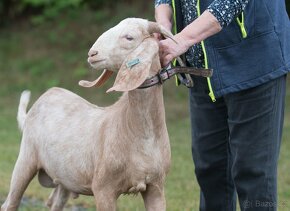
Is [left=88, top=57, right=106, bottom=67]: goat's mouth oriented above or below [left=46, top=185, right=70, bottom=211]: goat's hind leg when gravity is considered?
above

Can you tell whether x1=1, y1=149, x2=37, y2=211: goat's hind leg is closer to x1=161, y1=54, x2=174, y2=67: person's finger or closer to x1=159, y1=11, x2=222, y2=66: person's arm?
x1=161, y1=54, x2=174, y2=67: person's finger

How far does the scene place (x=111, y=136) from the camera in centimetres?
472

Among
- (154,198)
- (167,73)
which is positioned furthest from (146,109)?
(154,198)

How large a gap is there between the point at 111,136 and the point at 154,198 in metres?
0.50

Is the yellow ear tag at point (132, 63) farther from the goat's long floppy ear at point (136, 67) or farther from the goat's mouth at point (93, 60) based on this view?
the goat's mouth at point (93, 60)

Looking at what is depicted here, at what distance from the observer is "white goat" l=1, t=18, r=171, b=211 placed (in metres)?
4.34

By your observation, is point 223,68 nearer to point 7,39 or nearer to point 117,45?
point 117,45

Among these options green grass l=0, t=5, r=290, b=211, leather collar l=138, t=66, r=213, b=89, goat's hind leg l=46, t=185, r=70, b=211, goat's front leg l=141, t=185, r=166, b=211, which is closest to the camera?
leather collar l=138, t=66, r=213, b=89

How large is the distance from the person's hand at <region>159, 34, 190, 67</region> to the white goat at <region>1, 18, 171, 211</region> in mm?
56

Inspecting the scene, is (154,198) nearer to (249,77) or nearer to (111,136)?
(111,136)

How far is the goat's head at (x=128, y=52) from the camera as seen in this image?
4.23 metres

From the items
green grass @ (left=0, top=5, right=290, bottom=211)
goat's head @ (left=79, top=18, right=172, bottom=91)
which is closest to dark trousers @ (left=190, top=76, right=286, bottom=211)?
goat's head @ (left=79, top=18, right=172, bottom=91)

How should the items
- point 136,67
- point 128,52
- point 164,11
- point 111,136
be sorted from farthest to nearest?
point 164,11 → point 111,136 → point 128,52 → point 136,67

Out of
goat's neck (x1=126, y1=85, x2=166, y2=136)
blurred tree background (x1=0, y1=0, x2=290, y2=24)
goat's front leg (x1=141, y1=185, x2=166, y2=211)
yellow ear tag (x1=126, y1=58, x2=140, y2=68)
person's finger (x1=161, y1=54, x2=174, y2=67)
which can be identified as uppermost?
blurred tree background (x1=0, y1=0, x2=290, y2=24)
